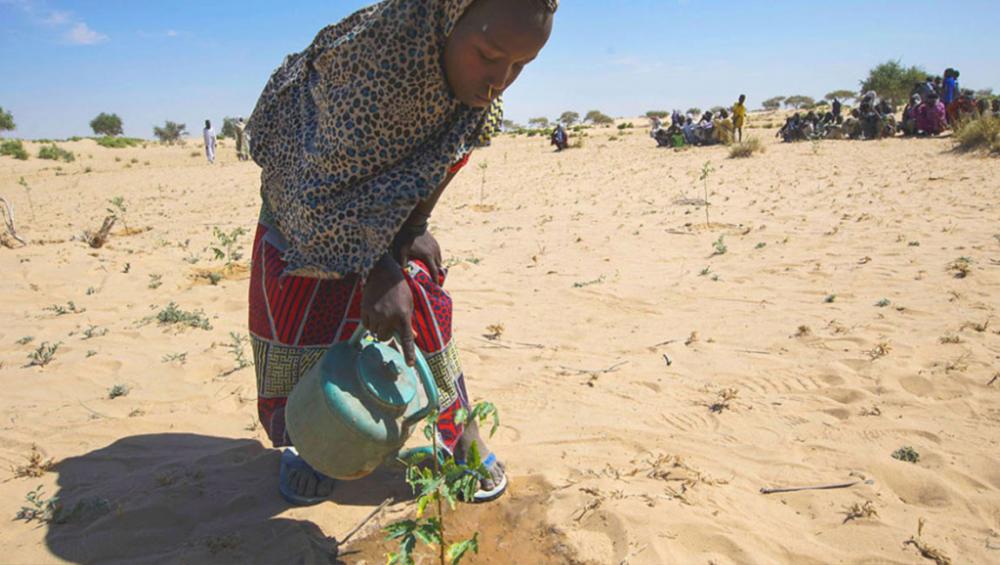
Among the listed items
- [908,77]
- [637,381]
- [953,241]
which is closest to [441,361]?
[637,381]

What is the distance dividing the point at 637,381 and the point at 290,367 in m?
1.76

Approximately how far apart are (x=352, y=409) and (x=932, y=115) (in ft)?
51.3

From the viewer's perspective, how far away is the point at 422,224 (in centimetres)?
206

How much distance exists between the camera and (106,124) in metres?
46.8

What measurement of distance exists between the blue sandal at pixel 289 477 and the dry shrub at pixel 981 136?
11054 millimetres

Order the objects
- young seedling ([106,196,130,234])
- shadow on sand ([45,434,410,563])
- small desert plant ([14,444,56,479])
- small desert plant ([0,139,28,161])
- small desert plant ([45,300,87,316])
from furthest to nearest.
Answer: small desert plant ([0,139,28,161]), young seedling ([106,196,130,234]), small desert plant ([45,300,87,316]), small desert plant ([14,444,56,479]), shadow on sand ([45,434,410,563])

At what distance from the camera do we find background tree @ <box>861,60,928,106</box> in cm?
2814

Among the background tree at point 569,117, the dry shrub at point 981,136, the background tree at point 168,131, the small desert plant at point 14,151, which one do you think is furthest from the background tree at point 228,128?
the dry shrub at point 981,136

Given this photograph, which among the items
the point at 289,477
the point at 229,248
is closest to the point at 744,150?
the point at 229,248

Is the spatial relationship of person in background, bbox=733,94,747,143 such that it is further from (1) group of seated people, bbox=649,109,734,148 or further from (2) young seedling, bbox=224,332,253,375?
(2) young seedling, bbox=224,332,253,375

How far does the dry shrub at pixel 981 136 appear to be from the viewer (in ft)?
31.7

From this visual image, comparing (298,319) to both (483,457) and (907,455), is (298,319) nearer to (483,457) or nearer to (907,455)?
(483,457)

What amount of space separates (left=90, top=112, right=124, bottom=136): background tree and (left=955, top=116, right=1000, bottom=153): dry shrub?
170 feet

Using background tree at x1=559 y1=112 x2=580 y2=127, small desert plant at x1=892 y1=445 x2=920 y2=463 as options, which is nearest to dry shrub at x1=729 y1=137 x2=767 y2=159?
small desert plant at x1=892 y1=445 x2=920 y2=463
